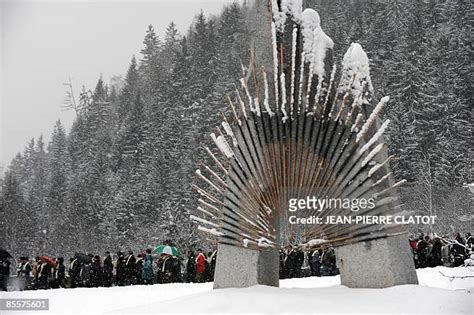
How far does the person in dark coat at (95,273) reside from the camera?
1495cm

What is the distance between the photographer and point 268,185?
6.11m

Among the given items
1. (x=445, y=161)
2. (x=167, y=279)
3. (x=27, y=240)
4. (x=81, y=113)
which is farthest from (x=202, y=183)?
(x=81, y=113)

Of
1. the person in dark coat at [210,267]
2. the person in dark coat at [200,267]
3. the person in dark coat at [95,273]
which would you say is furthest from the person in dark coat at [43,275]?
the person in dark coat at [210,267]

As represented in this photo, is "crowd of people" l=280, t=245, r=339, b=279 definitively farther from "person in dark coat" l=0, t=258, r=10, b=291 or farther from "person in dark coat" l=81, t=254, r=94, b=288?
"person in dark coat" l=0, t=258, r=10, b=291

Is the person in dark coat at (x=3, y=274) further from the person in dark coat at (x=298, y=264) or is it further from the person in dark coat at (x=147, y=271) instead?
the person in dark coat at (x=298, y=264)

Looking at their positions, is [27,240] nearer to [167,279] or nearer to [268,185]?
[167,279]

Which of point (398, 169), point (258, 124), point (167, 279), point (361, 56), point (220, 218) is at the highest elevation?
point (398, 169)

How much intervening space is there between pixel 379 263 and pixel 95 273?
10.8 metres

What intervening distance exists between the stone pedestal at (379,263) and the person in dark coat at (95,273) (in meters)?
10.3

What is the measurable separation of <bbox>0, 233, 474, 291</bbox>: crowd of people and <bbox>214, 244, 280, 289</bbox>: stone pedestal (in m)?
7.99

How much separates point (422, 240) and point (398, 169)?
13.7 metres

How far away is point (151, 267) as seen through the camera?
1454cm

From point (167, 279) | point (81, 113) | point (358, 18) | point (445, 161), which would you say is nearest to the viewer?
point (167, 279)

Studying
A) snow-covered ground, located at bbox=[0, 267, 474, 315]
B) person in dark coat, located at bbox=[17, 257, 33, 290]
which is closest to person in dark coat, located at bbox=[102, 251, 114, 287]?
person in dark coat, located at bbox=[17, 257, 33, 290]
